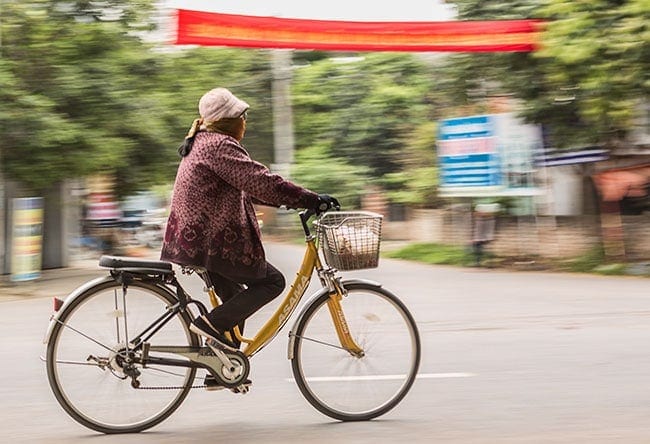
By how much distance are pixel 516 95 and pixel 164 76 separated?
19.4 ft

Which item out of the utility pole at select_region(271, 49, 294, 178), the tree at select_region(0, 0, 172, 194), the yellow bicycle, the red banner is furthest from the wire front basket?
the utility pole at select_region(271, 49, 294, 178)

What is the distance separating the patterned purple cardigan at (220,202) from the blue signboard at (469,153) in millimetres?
12738

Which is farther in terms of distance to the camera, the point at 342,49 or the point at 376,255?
the point at 342,49

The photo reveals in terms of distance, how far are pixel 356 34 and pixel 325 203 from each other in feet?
39.8

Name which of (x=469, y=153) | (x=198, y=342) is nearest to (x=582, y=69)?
(x=469, y=153)

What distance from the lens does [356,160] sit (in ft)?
118

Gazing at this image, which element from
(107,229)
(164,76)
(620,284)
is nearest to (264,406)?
(620,284)

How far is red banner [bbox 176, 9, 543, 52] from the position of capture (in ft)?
53.3

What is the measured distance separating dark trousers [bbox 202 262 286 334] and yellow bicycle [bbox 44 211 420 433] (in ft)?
0.21

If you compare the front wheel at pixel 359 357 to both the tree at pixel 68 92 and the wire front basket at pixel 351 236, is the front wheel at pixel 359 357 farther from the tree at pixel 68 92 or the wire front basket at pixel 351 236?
the tree at pixel 68 92

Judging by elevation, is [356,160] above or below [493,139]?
above

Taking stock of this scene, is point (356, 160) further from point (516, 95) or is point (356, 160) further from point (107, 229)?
point (516, 95)

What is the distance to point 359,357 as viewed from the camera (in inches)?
223

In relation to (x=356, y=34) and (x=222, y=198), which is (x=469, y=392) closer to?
(x=222, y=198)
